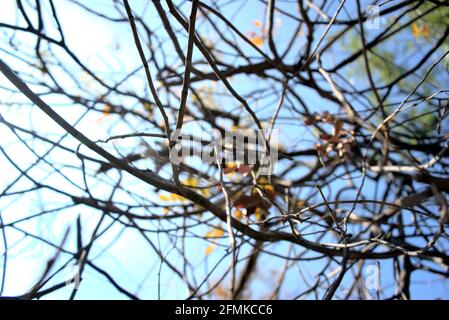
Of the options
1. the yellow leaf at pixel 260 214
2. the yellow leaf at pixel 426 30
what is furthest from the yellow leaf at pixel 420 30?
the yellow leaf at pixel 260 214

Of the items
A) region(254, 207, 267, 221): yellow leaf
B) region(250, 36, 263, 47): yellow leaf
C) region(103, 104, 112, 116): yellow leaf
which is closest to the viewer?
region(254, 207, 267, 221): yellow leaf

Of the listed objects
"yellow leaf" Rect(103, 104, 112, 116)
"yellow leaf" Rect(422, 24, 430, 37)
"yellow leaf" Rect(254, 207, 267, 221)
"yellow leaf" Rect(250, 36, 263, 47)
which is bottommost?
"yellow leaf" Rect(254, 207, 267, 221)

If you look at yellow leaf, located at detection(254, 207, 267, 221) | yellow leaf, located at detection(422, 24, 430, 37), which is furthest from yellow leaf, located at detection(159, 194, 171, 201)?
yellow leaf, located at detection(422, 24, 430, 37)

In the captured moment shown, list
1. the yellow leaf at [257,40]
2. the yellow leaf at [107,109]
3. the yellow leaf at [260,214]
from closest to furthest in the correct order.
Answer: the yellow leaf at [260,214] < the yellow leaf at [107,109] < the yellow leaf at [257,40]

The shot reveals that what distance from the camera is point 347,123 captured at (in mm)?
2172

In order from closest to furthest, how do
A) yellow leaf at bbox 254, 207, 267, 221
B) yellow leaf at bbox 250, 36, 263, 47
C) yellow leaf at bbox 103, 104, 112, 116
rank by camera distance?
yellow leaf at bbox 254, 207, 267, 221 < yellow leaf at bbox 103, 104, 112, 116 < yellow leaf at bbox 250, 36, 263, 47

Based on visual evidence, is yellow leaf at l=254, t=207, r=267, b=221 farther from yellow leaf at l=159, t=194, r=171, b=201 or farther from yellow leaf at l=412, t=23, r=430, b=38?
yellow leaf at l=412, t=23, r=430, b=38

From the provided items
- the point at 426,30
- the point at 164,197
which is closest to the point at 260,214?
the point at 164,197

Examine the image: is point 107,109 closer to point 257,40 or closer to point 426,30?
point 257,40

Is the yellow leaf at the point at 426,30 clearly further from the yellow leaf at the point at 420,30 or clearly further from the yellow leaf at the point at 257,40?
the yellow leaf at the point at 257,40

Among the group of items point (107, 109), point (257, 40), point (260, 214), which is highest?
point (257, 40)

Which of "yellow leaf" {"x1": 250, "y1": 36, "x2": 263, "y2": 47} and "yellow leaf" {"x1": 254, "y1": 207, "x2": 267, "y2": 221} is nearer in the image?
"yellow leaf" {"x1": 254, "y1": 207, "x2": 267, "y2": 221}

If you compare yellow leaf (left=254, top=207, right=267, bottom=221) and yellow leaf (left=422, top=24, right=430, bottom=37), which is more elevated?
yellow leaf (left=422, top=24, right=430, bottom=37)
